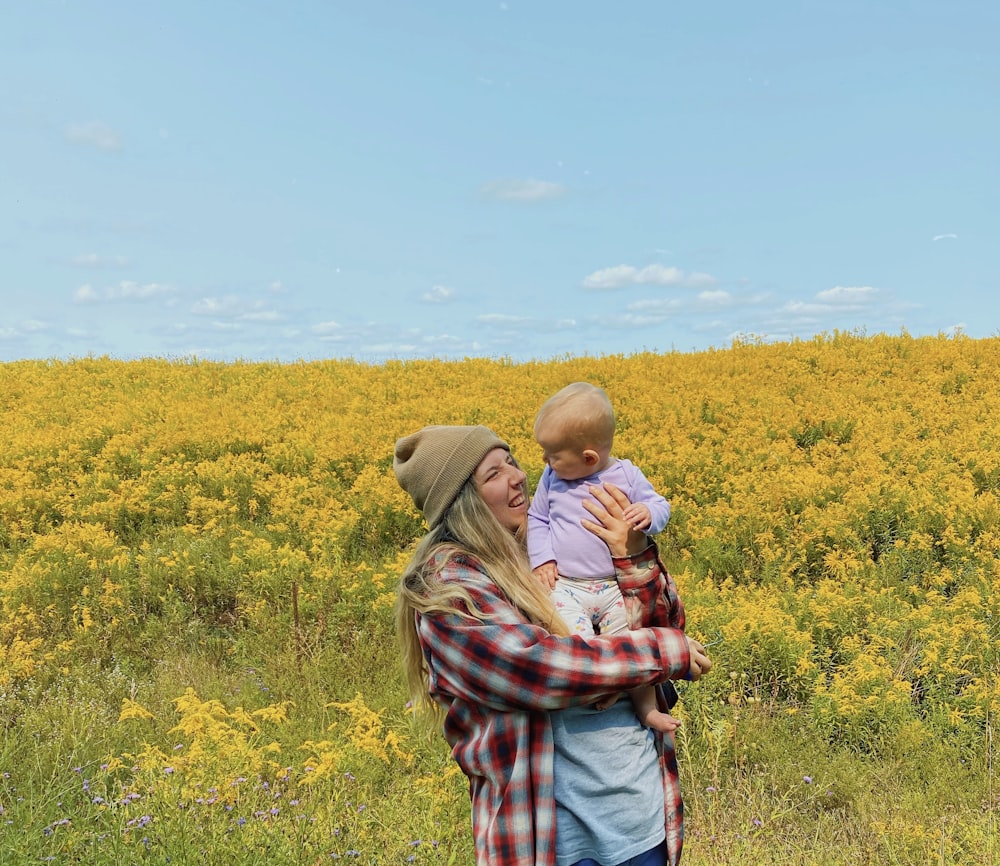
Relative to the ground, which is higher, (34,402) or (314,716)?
(34,402)

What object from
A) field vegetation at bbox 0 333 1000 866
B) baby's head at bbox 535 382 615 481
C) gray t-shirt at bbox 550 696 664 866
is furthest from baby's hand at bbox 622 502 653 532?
field vegetation at bbox 0 333 1000 866

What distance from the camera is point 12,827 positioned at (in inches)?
147

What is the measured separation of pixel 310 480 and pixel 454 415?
240cm

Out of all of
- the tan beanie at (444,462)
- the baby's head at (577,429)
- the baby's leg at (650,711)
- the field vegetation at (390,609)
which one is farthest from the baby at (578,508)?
the field vegetation at (390,609)

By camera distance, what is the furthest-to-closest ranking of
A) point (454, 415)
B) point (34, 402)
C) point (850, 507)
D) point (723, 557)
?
point (34, 402) < point (454, 415) < point (850, 507) < point (723, 557)

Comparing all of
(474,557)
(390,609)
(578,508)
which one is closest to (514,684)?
(474,557)

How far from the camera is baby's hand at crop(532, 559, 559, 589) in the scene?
7.95 feet

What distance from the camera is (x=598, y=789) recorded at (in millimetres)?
2049

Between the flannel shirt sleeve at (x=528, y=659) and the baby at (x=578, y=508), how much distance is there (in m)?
0.30

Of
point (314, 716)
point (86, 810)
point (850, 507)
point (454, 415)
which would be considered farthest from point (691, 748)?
point (454, 415)

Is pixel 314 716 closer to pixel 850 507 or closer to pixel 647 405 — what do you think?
pixel 850 507

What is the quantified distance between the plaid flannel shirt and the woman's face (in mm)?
187

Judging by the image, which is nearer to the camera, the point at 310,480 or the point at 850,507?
the point at 850,507

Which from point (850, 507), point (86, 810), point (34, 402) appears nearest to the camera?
point (86, 810)
